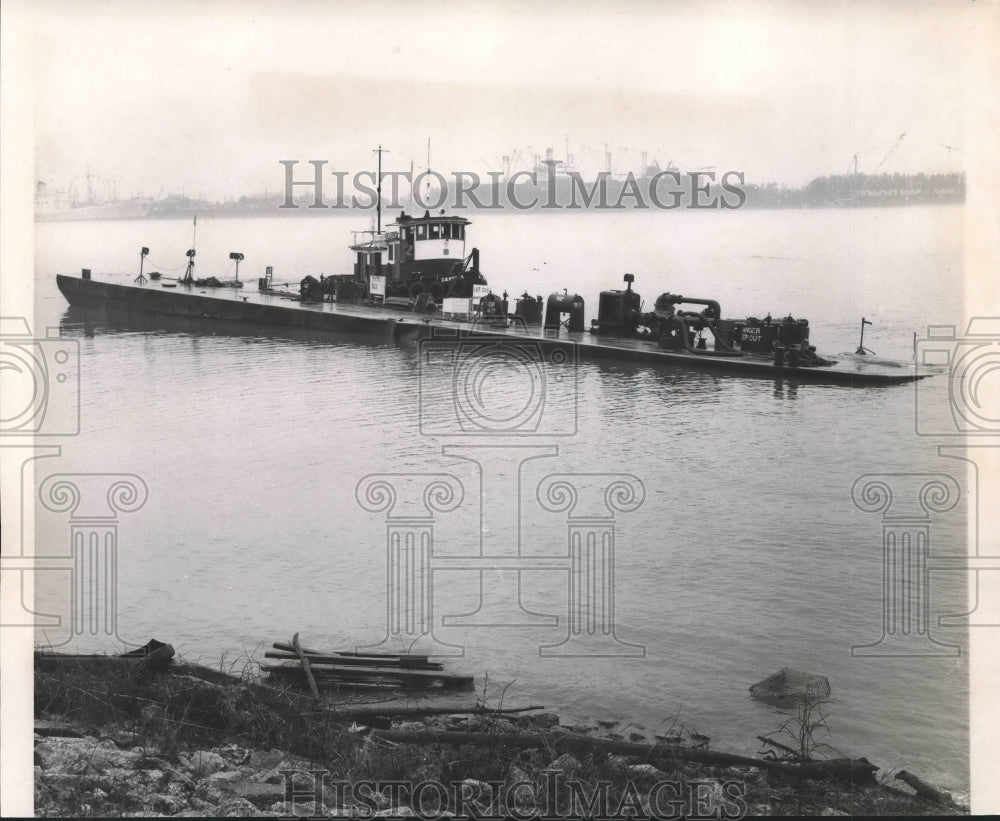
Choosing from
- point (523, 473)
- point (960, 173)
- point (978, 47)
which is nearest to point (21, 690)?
point (523, 473)

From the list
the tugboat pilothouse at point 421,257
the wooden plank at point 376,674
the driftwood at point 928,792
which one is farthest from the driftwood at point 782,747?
the tugboat pilothouse at point 421,257

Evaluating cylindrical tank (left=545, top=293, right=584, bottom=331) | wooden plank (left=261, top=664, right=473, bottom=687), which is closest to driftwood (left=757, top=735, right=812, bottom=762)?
wooden plank (left=261, top=664, right=473, bottom=687)

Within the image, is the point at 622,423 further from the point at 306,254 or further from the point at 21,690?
the point at 21,690

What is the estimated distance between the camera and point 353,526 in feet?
25.0

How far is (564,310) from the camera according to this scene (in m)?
8.95

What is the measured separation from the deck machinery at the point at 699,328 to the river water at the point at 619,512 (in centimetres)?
24

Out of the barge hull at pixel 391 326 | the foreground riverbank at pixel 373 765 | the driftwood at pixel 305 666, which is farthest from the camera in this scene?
the barge hull at pixel 391 326

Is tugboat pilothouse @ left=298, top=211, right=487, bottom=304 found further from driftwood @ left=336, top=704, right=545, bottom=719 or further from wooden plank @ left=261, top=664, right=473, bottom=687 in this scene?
driftwood @ left=336, top=704, right=545, bottom=719

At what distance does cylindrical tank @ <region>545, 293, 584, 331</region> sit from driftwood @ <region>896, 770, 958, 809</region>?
4.33 meters

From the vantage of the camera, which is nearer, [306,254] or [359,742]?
[359,742]

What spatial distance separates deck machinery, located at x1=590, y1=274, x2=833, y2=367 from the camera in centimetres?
846

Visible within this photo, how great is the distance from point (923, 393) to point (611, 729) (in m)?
3.21

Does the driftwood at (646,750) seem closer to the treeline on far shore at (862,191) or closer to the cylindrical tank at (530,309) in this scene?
the cylindrical tank at (530,309)

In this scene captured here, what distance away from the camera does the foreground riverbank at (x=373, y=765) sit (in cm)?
602
